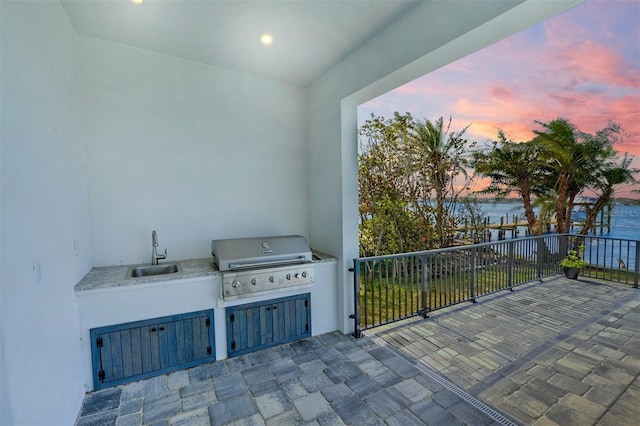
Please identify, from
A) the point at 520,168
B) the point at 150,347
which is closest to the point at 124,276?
the point at 150,347

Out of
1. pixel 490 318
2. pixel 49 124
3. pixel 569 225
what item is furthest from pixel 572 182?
pixel 49 124

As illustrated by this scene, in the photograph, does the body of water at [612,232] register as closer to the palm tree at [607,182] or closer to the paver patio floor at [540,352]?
the palm tree at [607,182]

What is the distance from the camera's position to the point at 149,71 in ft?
9.82

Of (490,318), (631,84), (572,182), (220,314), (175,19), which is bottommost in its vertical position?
(490,318)

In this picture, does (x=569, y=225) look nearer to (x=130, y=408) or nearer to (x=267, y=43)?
(x=267, y=43)

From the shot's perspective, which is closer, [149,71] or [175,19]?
[175,19]

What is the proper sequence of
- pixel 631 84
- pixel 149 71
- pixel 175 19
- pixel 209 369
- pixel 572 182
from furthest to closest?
pixel 572 182, pixel 631 84, pixel 149 71, pixel 209 369, pixel 175 19

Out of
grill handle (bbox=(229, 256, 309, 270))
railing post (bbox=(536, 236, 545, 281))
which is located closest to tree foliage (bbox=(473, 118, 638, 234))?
railing post (bbox=(536, 236, 545, 281))

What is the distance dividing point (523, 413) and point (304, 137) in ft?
11.7

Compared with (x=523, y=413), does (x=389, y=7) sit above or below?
above

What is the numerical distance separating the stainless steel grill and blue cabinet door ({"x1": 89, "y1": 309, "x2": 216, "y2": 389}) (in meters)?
0.42

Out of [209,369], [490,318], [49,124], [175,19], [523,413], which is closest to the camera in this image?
[49,124]

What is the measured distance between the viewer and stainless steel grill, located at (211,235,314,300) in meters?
2.68

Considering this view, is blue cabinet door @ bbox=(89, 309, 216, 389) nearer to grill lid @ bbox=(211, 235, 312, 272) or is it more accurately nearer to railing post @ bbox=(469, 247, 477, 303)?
grill lid @ bbox=(211, 235, 312, 272)
